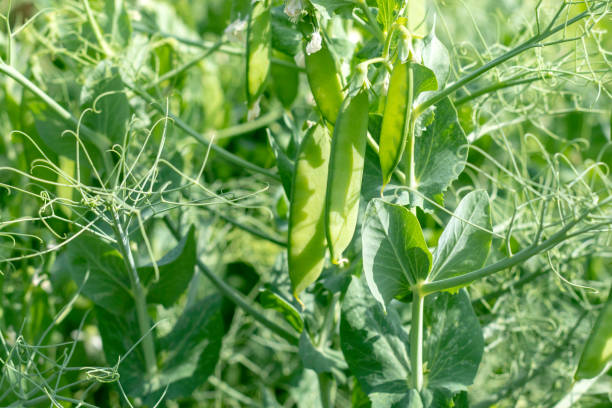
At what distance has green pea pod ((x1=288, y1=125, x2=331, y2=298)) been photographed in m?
0.57

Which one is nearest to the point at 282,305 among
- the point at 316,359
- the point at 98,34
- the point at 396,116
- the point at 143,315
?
the point at 316,359

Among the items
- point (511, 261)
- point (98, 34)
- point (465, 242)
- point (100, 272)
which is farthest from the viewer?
point (98, 34)

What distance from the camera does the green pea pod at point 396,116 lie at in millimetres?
528

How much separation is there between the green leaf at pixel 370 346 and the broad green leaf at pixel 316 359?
3cm

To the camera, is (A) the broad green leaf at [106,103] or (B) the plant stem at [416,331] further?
(A) the broad green leaf at [106,103]

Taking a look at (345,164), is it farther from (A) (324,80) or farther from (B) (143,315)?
(B) (143,315)

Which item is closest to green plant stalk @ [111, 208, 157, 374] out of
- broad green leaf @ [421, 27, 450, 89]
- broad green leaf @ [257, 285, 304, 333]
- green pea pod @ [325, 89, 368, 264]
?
broad green leaf @ [257, 285, 304, 333]

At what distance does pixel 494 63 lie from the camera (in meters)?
0.57

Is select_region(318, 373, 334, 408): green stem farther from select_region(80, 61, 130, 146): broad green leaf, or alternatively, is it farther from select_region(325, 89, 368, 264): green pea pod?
select_region(80, 61, 130, 146): broad green leaf

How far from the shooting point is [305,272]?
0.60m

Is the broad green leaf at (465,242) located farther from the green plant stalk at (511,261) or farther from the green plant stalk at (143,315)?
the green plant stalk at (143,315)

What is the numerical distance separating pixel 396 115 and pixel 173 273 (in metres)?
0.38

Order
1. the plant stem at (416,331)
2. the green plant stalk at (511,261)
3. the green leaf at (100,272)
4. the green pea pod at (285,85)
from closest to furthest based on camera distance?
the green plant stalk at (511,261) < the plant stem at (416,331) < the green leaf at (100,272) < the green pea pod at (285,85)

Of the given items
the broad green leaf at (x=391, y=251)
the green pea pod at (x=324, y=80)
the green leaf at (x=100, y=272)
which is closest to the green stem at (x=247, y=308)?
the green leaf at (x=100, y=272)
